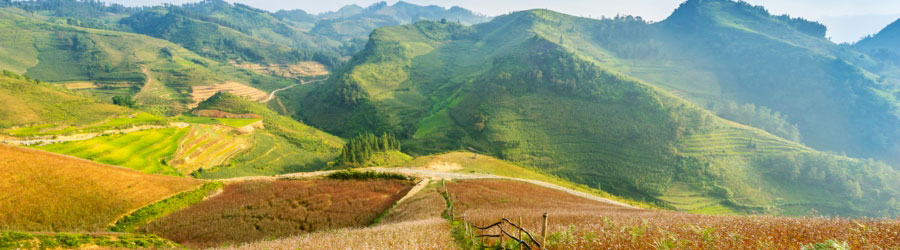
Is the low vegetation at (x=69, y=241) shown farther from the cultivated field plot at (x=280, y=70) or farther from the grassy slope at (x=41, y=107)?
the cultivated field plot at (x=280, y=70)

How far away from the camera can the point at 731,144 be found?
237ft

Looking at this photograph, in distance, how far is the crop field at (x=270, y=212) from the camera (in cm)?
1612

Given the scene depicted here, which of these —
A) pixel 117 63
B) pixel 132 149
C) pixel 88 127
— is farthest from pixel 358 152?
pixel 117 63

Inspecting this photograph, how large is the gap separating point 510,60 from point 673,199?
219 ft

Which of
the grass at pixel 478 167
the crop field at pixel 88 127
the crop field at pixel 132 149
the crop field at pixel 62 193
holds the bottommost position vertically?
the grass at pixel 478 167

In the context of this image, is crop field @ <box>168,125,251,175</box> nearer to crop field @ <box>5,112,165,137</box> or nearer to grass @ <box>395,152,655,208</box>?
crop field @ <box>5,112,165,137</box>

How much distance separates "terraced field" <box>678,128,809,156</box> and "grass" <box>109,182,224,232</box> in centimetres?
8233

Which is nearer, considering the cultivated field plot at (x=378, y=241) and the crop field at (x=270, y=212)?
the cultivated field plot at (x=378, y=241)

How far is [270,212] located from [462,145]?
62658 mm

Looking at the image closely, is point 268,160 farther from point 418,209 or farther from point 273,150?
point 418,209

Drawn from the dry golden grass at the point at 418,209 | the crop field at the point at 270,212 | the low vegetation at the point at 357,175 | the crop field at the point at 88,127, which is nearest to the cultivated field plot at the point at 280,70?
Answer: the crop field at the point at 88,127

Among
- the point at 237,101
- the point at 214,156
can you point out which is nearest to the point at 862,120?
the point at 214,156

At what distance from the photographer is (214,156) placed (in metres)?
48.6

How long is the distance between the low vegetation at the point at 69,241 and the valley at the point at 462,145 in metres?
0.09
